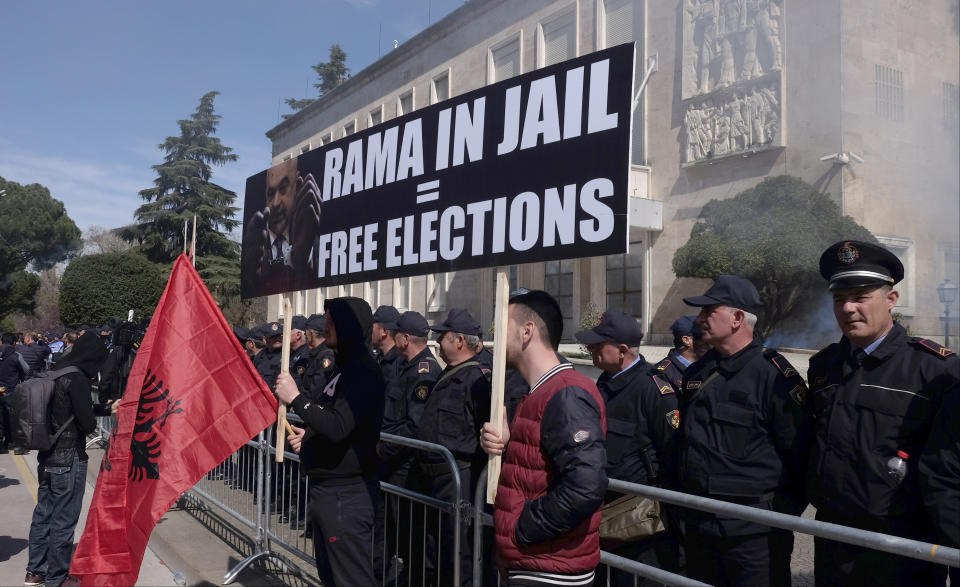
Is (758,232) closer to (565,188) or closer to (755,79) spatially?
(755,79)

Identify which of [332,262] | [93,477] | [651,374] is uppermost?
[332,262]

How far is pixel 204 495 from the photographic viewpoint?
7.02 metres

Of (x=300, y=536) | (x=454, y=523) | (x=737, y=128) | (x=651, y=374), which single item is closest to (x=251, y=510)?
(x=300, y=536)

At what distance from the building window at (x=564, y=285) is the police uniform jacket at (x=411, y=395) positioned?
55.6ft

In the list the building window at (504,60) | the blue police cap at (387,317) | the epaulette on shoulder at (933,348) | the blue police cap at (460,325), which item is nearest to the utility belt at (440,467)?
the blue police cap at (460,325)

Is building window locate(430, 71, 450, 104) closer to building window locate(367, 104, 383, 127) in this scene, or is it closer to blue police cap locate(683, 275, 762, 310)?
building window locate(367, 104, 383, 127)

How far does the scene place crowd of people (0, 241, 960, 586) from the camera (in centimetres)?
252

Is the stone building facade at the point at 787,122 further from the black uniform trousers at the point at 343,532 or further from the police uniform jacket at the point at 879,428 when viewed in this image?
the black uniform trousers at the point at 343,532

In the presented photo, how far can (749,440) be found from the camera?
3109 millimetres

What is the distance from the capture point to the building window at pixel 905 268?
1644cm

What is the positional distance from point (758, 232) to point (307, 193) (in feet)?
37.7

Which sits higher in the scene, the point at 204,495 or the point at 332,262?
the point at 332,262

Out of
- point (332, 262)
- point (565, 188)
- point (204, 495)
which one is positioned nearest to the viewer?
point (565, 188)

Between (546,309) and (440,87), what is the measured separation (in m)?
27.9
